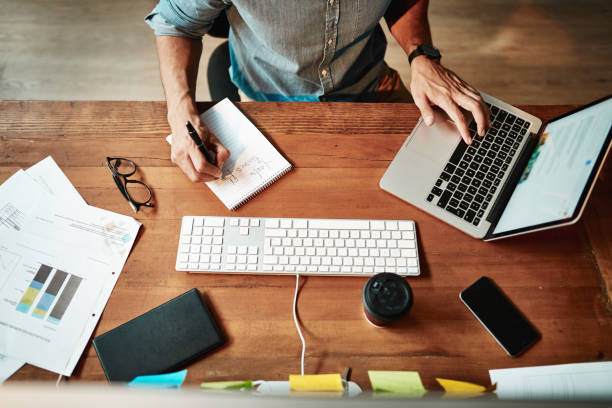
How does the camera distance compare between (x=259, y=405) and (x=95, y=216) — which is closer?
(x=259, y=405)


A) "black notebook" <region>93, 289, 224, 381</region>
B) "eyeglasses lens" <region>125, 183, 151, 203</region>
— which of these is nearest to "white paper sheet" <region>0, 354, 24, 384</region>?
"black notebook" <region>93, 289, 224, 381</region>

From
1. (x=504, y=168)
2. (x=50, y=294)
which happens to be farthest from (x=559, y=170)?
(x=50, y=294)

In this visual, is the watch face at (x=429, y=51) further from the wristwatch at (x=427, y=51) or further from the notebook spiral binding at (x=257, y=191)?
the notebook spiral binding at (x=257, y=191)

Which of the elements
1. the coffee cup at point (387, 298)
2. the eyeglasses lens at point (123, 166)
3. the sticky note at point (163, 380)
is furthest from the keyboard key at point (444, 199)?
the eyeglasses lens at point (123, 166)

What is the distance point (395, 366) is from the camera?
69 centimetres

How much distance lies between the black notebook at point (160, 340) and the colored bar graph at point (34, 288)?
0.17 metres

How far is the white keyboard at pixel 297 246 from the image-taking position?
0.76 m

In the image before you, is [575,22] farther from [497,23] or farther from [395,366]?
[395,366]

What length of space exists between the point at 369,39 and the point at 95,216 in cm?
88

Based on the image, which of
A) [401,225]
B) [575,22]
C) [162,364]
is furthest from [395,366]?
[575,22]

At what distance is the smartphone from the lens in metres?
0.71

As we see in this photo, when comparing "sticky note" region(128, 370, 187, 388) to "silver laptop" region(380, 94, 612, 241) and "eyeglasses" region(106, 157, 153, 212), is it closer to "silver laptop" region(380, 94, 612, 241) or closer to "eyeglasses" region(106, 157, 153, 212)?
"eyeglasses" region(106, 157, 153, 212)

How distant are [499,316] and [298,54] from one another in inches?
30.8

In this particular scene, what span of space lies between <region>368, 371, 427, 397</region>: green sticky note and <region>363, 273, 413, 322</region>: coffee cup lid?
0.32 feet
